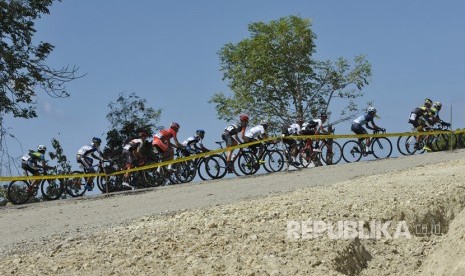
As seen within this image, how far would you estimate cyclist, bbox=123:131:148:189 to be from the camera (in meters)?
24.2

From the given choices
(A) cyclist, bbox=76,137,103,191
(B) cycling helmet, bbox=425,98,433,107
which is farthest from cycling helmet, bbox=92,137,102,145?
(B) cycling helmet, bbox=425,98,433,107

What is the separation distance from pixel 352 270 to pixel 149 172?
50.4ft

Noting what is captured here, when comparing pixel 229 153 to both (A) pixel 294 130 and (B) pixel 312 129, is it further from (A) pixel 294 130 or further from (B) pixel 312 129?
(B) pixel 312 129

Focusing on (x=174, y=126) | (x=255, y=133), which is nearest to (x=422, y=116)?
(x=255, y=133)

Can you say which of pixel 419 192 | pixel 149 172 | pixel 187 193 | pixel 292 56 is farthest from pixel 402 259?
pixel 292 56

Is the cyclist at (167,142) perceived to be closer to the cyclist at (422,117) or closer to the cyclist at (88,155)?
the cyclist at (88,155)

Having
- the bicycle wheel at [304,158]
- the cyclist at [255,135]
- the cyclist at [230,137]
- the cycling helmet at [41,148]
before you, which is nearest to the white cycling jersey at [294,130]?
the bicycle wheel at [304,158]

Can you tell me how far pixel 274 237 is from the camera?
10.1 m

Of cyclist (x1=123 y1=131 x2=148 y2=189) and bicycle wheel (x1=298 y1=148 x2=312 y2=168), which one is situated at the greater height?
cyclist (x1=123 y1=131 x2=148 y2=189)

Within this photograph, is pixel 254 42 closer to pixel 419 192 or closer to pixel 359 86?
pixel 359 86

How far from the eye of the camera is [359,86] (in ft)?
142

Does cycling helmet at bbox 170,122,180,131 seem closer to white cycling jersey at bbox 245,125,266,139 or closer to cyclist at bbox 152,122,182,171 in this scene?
cyclist at bbox 152,122,182,171

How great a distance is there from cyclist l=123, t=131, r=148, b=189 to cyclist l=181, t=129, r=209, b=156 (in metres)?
1.31

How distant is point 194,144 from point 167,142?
88 cm
